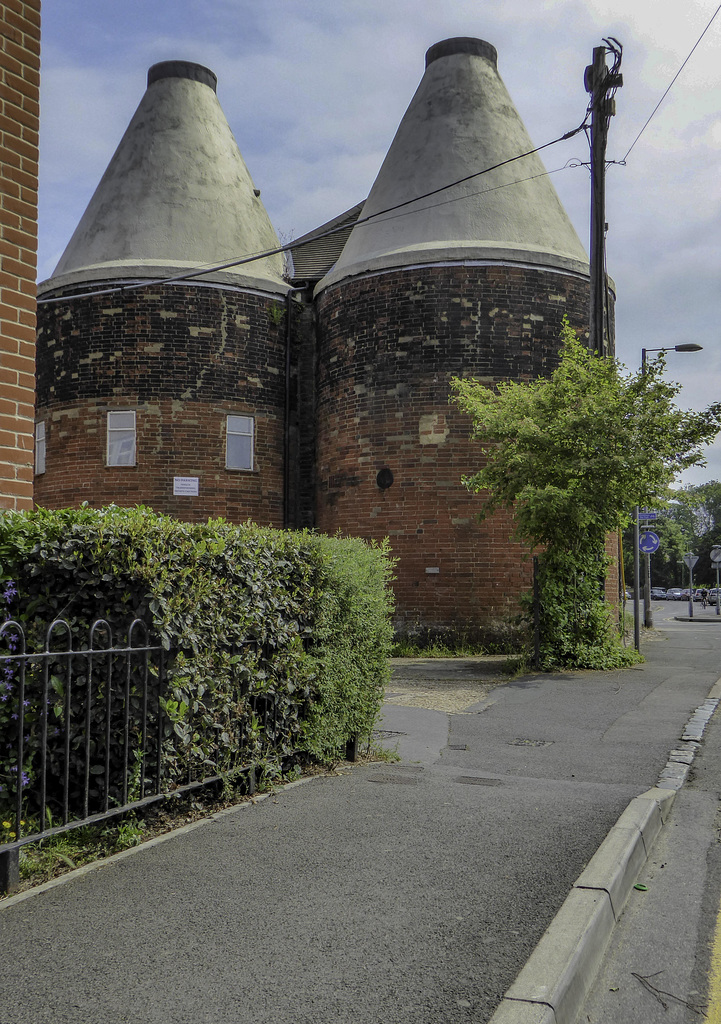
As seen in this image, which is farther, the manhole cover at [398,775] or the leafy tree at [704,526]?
the leafy tree at [704,526]

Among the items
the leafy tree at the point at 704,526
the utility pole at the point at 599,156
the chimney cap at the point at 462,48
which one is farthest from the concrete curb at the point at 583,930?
the leafy tree at the point at 704,526

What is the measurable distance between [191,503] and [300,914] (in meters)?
15.3

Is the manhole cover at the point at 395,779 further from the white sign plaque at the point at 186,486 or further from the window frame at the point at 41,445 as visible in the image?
the window frame at the point at 41,445

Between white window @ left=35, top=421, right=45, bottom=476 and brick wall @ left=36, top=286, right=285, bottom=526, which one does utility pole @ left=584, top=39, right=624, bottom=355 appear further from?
white window @ left=35, top=421, right=45, bottom=476

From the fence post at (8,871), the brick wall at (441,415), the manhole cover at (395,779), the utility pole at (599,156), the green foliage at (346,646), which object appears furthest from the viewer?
the brick wall at (441,415)

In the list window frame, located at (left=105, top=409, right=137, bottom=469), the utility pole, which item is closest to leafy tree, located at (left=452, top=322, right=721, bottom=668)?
the utility pole

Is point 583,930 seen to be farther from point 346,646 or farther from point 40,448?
point 40,448

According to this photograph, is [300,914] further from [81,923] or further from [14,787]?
[14,787]

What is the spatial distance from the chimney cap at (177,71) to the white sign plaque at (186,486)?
10635 millimetres

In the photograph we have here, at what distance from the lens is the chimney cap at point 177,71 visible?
69.8ft

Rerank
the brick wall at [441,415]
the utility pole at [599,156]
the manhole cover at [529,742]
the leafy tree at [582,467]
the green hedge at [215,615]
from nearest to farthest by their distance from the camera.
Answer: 1. the green hedge at [215,615]
2. the manhole cover at [529,742]
3. the leafy tree at [582,467]
4. the utility pole at [599,156]
5. the brick wall at [441,415]

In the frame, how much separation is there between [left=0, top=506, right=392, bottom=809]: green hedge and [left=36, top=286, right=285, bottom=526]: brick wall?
39.3 feet

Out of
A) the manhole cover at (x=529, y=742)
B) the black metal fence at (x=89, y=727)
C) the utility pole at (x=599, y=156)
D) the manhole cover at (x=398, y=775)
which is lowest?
the manhole cover at (x=529, y=742)

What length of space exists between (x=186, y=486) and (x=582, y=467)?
29.5 ft
